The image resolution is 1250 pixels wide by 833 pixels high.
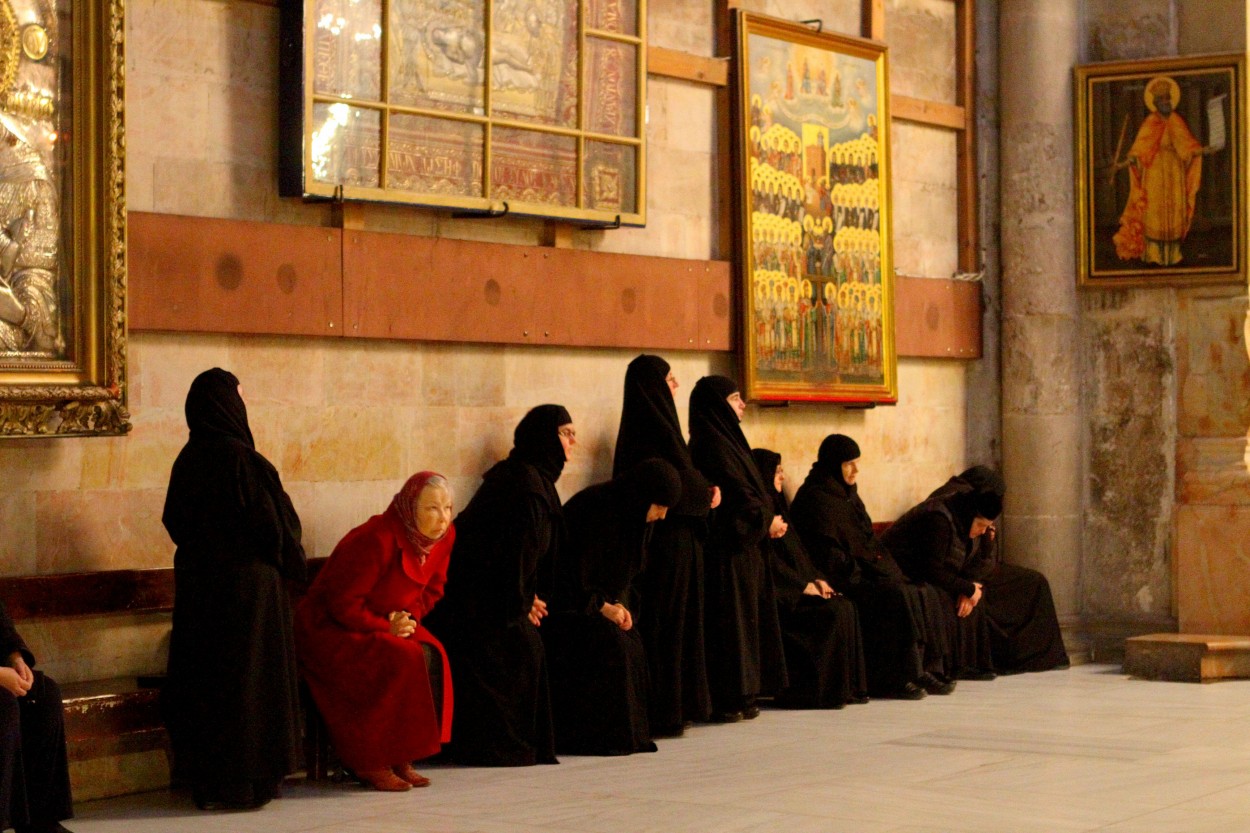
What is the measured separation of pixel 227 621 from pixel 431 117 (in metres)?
2.66

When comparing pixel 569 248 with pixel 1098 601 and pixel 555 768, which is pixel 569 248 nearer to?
pixel 555 768

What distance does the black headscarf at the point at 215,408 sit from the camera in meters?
6.86

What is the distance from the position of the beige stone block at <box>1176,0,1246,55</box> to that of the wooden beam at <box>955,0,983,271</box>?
1.22 metres

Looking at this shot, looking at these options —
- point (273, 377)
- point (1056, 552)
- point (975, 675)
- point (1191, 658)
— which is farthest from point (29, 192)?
point (1056, 552)

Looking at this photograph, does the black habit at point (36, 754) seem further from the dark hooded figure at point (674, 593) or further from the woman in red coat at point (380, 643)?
the dark hooded figure at point (674, 593)

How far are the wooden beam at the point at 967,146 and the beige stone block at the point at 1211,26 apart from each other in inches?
48.1

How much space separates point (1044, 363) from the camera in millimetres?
11641

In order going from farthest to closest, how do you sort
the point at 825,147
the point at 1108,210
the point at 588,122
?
the point at 1108,210 < the point at 825,147 < the point at 588,122

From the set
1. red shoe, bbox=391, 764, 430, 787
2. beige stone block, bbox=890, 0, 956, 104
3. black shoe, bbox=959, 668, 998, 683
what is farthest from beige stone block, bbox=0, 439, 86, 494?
beige stone block, bbox=890, 0, 956, 104

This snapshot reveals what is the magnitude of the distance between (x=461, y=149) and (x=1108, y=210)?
4.68 m

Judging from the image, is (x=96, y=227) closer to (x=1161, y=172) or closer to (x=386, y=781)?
(x=386, y=781)

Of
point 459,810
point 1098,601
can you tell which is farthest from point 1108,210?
point 459,810

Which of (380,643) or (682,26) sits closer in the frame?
(380,643)

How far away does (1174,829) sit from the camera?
20.4 ft
